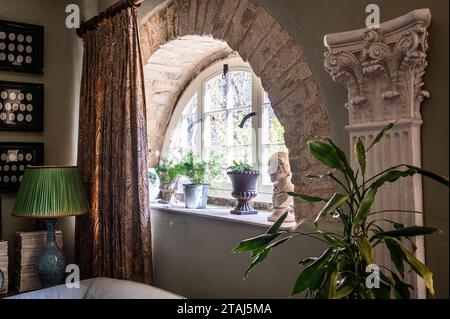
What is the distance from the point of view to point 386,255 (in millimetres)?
1240

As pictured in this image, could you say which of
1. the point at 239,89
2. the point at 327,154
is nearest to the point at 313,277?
the point at 327,154

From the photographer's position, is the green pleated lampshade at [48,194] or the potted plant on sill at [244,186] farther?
the green pleated lampshade at [48,194]

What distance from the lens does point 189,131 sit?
302 centimetres

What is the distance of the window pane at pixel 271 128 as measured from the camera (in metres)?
2.29

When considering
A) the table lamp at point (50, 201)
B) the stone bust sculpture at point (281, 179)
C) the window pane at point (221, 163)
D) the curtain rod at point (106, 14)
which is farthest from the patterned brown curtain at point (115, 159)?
the stone bust sculpture at point (281, 179)

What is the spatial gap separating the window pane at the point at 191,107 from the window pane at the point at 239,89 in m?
0.41

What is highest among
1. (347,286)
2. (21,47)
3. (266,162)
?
(21,47)

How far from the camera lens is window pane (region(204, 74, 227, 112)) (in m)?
2.71

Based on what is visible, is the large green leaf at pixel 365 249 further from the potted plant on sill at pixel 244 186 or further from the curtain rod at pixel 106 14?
the curtain rod at pixel 106 14

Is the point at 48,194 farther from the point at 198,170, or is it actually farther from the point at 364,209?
the point at 364,209

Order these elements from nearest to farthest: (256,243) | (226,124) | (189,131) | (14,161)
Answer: (256,243), (226,124), (14,161), (189,131)

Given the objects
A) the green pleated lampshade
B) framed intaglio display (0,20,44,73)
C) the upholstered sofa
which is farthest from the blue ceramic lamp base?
framed intaglio display (0,20,44,73)

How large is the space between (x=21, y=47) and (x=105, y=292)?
2015 millimetres
